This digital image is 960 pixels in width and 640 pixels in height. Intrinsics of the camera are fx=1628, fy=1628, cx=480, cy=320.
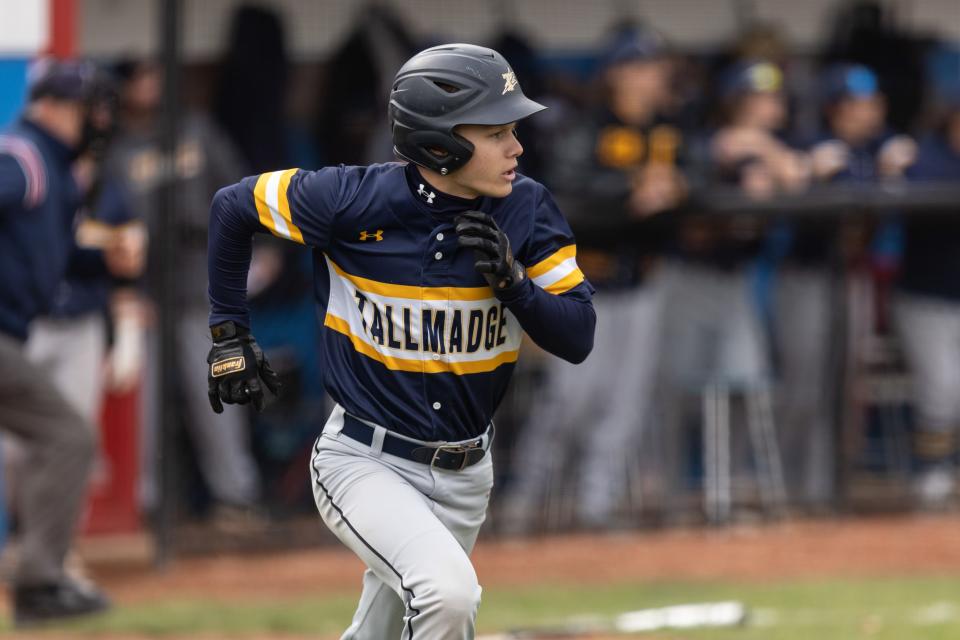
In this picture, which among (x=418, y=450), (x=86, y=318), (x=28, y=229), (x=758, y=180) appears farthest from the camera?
(x=758, y=180)

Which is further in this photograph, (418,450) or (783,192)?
(783,192)

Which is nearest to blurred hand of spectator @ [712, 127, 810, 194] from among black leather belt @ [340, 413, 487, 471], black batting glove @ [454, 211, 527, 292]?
black leather belt @ [340, 413, 487, 471]

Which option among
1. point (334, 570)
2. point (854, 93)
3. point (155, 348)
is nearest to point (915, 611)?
point (334, 570)

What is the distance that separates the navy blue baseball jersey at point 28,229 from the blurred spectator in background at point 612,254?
2.54m

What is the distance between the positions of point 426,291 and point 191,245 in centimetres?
402

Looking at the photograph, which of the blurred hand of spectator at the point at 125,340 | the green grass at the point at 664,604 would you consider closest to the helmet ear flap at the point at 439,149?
the green grass at the point at 664,604

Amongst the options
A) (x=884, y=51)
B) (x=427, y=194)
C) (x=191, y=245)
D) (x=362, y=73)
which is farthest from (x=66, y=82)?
(x=884, y=51)

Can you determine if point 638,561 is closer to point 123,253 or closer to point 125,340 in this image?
point 125,340

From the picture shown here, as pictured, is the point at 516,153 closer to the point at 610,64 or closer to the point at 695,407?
the point at 610,64

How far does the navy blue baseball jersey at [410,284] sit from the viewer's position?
13.3ft

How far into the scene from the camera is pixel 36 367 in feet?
21.0

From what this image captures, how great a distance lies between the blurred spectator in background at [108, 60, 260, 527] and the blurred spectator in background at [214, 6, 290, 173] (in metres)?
0.11

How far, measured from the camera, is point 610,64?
26.6 ft

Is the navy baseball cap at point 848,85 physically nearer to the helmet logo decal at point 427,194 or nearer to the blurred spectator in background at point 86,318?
the blurred spectator in background at point 86,318
